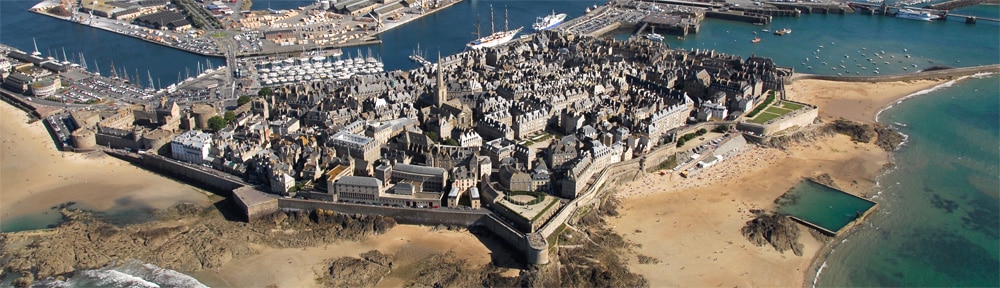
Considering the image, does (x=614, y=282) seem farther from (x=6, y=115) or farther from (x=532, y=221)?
(x=6, y=115)

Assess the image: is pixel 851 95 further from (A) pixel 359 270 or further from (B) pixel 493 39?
(A) pixel 359 270

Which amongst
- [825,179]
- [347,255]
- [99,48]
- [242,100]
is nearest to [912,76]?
[825,179]

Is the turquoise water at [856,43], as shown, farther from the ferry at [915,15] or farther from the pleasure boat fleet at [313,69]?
the pleasure boat fleet at [313,69]

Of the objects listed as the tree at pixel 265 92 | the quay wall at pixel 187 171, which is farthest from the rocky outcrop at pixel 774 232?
the tree at pixel 265 92

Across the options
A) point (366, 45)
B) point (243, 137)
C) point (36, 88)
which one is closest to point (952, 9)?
point (366, 45)

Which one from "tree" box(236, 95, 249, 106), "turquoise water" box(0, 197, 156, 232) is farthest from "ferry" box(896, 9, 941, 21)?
"turquoise water" box(0, 197, 156, 232)

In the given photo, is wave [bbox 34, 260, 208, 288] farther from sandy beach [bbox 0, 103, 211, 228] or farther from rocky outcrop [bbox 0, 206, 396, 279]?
sandy beach [bbox 0, 103, 211, 228]
